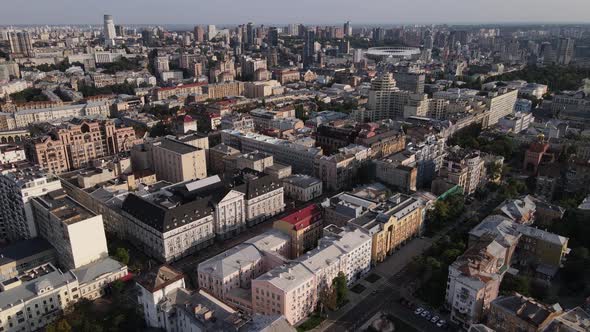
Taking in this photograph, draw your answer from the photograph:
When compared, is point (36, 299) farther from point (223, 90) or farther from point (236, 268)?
point (223, 90)

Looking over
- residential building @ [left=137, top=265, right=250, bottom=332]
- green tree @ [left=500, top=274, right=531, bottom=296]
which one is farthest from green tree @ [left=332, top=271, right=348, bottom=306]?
green tree @ [left=500, top=274, right=531, bottom=296]

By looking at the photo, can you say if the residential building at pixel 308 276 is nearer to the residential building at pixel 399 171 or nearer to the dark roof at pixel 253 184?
the dark roof at pixel 253 184

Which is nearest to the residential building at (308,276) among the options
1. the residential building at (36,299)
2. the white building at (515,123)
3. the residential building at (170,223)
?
the residential building at (170,223)

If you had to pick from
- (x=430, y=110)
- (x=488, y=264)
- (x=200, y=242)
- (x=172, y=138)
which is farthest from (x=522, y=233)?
(x=430, y=110)

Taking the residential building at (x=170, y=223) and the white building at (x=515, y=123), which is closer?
the residential building at (x=170, y=223)

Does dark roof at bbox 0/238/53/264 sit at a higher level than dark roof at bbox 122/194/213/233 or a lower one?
lower

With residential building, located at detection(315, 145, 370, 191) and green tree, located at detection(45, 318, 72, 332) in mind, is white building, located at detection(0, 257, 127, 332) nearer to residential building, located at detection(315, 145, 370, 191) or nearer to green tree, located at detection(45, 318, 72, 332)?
green tree, located at detection(45, 318, 72, 332)
